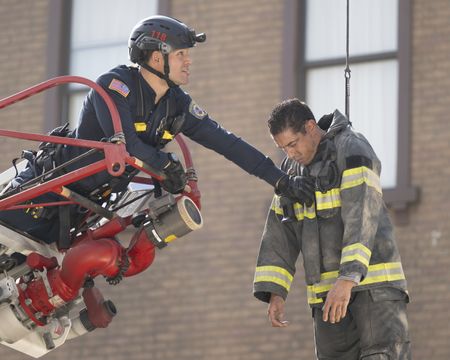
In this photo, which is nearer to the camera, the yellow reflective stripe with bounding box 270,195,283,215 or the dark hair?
the dark hair

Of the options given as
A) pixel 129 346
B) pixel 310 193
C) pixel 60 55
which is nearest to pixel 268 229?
pixel 310 193

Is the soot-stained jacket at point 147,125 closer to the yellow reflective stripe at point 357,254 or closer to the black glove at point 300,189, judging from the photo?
the black glove at point 300,189

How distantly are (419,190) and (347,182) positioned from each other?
4.65 metres

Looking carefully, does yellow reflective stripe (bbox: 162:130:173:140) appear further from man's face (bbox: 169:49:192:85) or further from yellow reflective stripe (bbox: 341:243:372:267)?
yellow reflective stripe (bbox: 341:243:372:267)

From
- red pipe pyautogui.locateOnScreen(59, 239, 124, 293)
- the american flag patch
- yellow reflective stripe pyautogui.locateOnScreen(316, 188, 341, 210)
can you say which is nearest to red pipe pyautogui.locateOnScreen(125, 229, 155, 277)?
red pipe pyautogui.locateOnScreen(59, 239, 124, 293)

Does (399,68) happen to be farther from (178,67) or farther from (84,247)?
(84,247)

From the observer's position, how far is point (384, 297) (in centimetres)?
1082

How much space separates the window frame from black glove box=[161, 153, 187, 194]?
440cm

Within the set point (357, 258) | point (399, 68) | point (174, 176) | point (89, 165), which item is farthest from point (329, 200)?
point (399, 68)

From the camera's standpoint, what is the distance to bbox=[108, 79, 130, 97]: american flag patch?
36.9 ft

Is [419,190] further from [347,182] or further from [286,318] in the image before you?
[347,182]

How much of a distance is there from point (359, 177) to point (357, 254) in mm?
540

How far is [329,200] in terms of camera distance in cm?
1106

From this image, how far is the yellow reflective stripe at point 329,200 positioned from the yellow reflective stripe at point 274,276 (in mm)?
541
